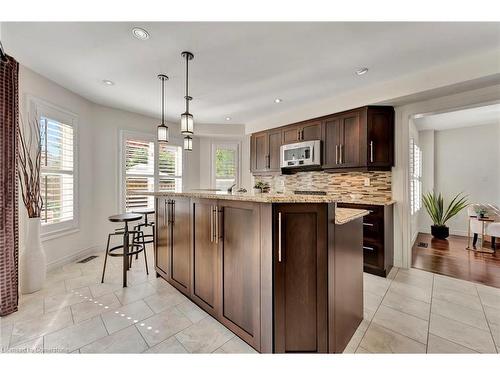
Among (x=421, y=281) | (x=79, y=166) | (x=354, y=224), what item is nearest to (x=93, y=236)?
(x=79, y=166)

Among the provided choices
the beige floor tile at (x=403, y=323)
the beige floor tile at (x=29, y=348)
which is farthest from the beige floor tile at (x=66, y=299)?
the beige floor tile at (x=403, y=323)

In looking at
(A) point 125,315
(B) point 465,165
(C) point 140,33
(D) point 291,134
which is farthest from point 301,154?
(B) point 465,165

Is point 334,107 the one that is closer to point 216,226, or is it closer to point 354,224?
point 354,224

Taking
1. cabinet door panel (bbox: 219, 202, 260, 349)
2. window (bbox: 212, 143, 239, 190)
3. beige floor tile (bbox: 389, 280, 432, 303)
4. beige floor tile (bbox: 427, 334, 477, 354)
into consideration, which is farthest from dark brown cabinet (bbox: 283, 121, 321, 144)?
beige floor tile (bbox: 427, 334, 477, 354)

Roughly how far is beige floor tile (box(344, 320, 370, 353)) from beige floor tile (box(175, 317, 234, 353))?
0.89 m

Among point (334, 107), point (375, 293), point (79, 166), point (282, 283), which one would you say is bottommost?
point (375, 293)

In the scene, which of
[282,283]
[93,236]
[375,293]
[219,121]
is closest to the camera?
[282,283]

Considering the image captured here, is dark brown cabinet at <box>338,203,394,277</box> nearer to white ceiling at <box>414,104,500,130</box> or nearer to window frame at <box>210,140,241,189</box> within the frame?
white ceiling at <box>414,104,500,130</box>

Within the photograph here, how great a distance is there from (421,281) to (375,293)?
2.62ft

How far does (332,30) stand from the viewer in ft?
6.13

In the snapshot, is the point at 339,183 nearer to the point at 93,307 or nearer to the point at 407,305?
the point at 407,305

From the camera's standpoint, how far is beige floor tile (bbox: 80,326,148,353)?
5.14ft

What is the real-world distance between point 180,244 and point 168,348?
96cm

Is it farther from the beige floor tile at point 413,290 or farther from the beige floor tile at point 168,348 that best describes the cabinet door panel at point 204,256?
the beige floor tile at point 413,290
